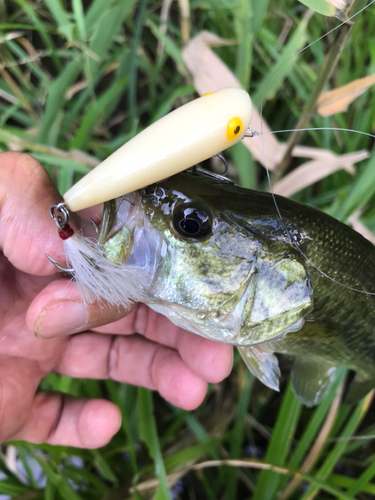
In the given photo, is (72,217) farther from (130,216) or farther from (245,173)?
(245,173)

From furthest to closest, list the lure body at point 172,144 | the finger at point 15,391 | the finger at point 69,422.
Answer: the finger at point 69,422 → the finger at point 15,391 → the lure body at point 172,144

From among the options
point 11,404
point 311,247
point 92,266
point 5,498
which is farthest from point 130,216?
point 5,498

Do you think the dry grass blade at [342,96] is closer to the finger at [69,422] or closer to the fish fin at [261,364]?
the fish fin at [261,364]

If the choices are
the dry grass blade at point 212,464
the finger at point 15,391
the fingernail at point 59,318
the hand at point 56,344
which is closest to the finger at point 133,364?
the hand at point 56,344

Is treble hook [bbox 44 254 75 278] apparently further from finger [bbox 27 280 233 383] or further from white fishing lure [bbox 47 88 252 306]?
white fishing lure [bbox 47 88 252 306]

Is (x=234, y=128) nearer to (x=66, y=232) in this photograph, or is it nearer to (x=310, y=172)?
(x=66, y=232)

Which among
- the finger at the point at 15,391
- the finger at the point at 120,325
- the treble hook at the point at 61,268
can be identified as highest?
the treble hook at the point at 61,268

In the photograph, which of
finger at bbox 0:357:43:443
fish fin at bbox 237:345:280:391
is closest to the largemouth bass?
fish fin at bbox 237:345:280:391

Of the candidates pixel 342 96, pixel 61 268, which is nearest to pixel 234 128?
pixel 61 268

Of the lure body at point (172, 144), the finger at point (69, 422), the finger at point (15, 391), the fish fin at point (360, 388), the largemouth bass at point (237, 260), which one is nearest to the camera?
the lure body at point (172, 144)
